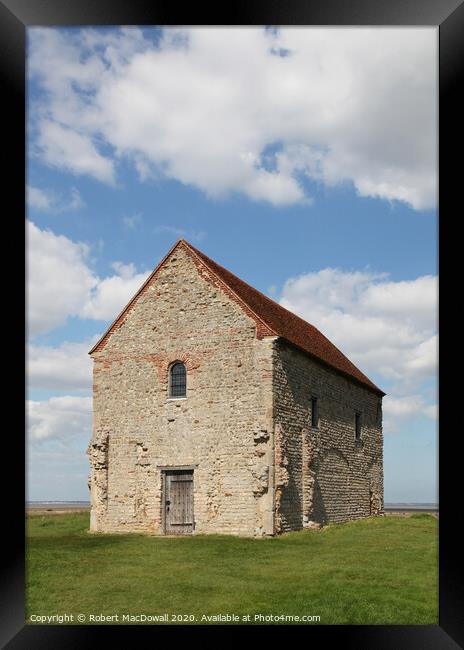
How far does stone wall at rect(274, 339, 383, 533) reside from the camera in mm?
22172

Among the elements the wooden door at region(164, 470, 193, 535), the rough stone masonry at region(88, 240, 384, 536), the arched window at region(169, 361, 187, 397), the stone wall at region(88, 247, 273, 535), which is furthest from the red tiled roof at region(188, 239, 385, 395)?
the wooden door at region(164, 470, 193, 535)

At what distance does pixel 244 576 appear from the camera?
14727 mm

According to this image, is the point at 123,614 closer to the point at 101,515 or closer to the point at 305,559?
the point at 305,559

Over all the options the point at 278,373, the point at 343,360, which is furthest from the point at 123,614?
the point at 343,360

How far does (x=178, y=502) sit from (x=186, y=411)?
300 cm

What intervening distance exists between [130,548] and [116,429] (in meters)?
5.52

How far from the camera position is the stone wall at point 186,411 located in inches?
851

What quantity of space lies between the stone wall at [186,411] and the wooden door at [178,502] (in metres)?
0.30

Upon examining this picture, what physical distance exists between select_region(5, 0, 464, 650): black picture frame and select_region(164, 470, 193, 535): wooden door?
524 inches

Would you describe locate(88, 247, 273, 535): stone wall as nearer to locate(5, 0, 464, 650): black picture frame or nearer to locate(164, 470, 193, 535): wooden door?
locate(164, 470, 193, 535): wooden door
